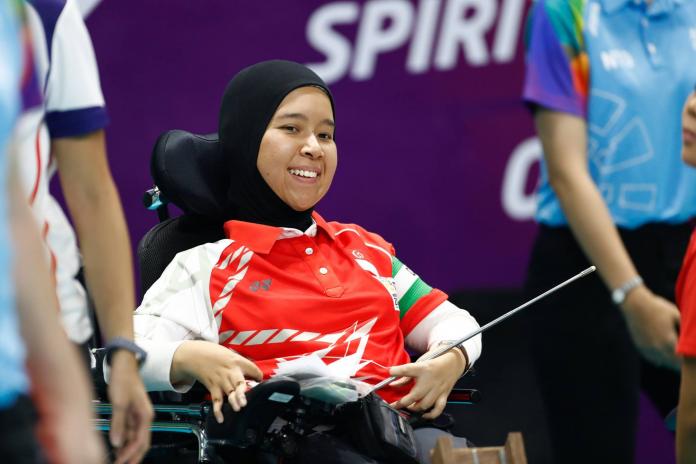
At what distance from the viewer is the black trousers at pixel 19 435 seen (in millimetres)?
1234

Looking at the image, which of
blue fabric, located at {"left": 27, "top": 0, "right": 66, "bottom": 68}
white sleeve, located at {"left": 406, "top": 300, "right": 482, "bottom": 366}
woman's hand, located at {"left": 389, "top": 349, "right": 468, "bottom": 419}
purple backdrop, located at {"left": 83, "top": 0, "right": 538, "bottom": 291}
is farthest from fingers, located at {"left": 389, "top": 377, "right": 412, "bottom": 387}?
purple backdrop, located at {"left": 83, "top": 0, "right": 538, "bottom": 291}

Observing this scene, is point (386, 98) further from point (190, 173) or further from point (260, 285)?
point (260, 285)

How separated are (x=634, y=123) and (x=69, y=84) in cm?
155

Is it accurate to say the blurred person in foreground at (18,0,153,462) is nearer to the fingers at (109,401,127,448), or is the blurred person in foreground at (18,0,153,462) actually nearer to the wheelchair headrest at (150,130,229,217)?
the fingers at (109,401,127,448)

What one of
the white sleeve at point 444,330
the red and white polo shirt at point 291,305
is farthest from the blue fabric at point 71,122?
the white sleeve at point 444,330

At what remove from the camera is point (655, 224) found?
3.13 metres

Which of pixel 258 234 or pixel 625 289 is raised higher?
pixel 258 234

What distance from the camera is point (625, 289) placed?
9.73ft

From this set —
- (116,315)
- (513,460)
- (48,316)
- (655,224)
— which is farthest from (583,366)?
(48,316)

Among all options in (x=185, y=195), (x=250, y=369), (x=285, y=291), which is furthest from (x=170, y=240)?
(x=250, y=369)

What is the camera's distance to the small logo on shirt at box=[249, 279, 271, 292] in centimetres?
280

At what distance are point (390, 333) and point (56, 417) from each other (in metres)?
1.64

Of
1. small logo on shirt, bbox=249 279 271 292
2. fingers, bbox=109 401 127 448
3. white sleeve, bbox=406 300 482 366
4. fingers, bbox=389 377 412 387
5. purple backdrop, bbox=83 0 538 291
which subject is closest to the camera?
fingers, bbox=109 401 127 448

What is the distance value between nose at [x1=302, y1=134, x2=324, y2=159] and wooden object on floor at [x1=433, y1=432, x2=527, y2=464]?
0.77m
